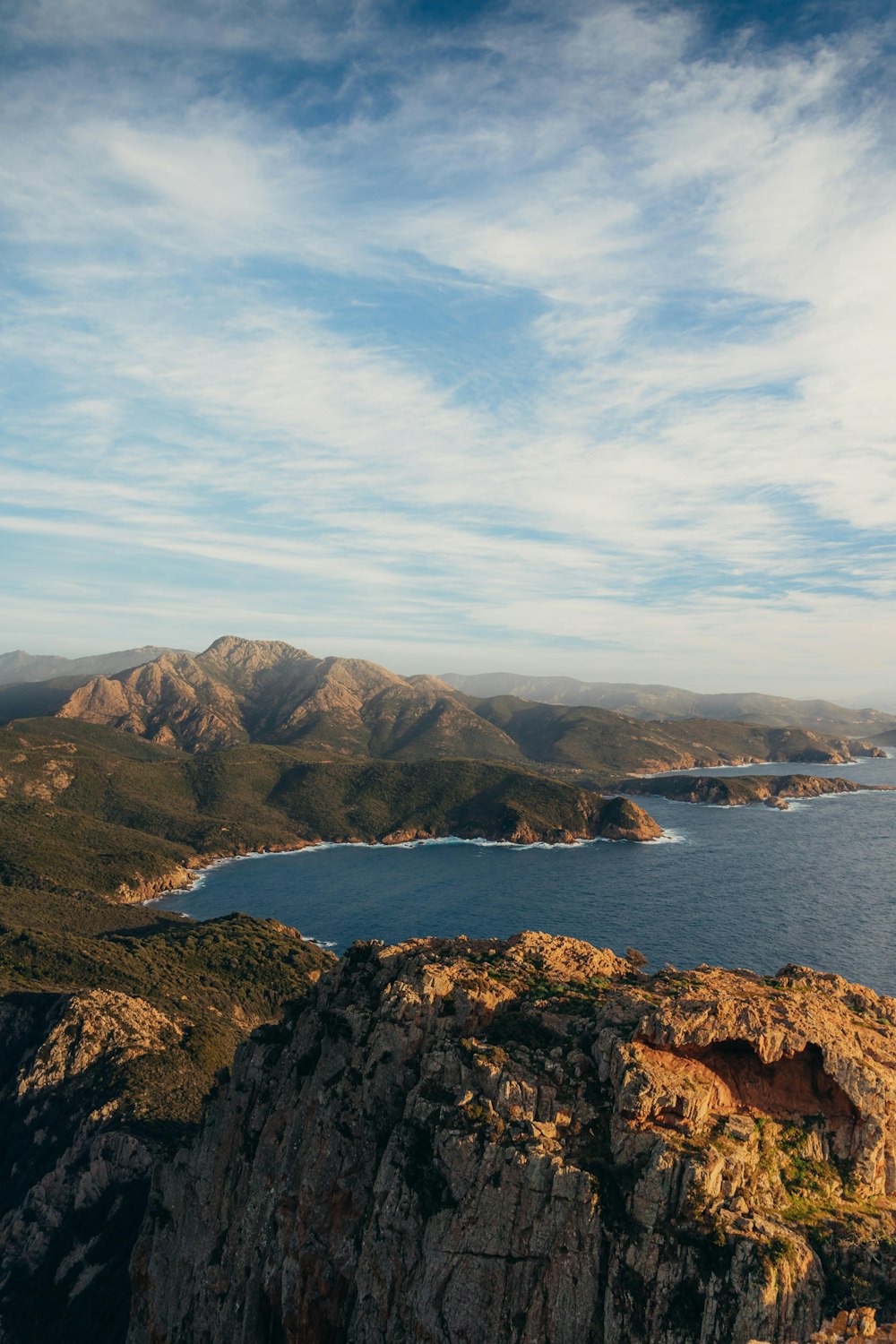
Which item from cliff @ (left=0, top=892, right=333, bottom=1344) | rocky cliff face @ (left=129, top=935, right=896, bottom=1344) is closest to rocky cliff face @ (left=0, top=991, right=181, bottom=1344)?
cliff @ (left=0, top=892, right=333, bottom=1344)

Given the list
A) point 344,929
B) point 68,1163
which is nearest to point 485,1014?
point 68,1163

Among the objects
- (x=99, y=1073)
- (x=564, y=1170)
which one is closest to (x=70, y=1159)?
(x=99, y=1073)

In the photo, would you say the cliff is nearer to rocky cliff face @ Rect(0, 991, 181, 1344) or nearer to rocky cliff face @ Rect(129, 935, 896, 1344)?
rocky cliff face @ Rect(0, 991, 181, 1344)

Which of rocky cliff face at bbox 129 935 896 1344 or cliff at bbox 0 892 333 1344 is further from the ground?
rocky cliff face at bbox 129 935 896 1344

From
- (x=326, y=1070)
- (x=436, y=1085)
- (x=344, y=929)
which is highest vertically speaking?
(x=436, y=1085)

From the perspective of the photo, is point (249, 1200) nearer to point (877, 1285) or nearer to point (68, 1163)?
point (877, 1285)

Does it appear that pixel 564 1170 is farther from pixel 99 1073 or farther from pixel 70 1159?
pixel 99 1073

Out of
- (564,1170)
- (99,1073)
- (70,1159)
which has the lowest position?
(70,1159)

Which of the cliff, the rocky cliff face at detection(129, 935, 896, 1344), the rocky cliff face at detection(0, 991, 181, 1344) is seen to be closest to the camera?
the rocky cliff face at detection(129, 935, 896, 1344)
